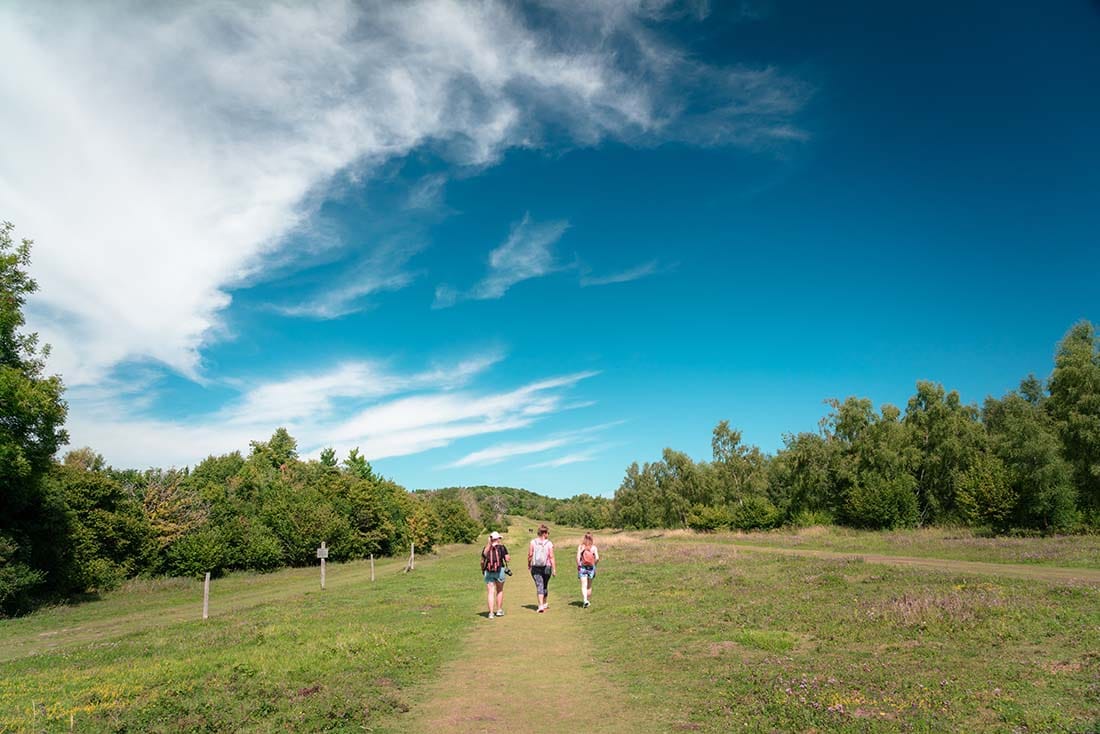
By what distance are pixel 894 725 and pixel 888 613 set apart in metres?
8.03

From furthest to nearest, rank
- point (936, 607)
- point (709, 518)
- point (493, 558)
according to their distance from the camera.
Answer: point (709, 518), point (493, 558), point (936, 607)

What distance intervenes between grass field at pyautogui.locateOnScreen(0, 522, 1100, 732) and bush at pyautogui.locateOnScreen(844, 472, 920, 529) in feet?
137

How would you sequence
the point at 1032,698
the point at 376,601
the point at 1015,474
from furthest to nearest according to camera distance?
the point at 1015,474
the point at 376,601
the point at 1032,698

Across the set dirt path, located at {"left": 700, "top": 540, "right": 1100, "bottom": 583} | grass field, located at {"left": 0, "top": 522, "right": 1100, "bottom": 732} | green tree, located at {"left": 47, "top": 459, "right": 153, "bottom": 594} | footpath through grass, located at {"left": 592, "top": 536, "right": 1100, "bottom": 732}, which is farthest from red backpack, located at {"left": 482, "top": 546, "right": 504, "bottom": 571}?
green tree, located at {"left": 47, "top": 459, "right": 153, "bottom": 594}

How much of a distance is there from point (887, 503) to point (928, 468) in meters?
7.76

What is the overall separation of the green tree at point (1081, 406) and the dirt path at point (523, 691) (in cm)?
4647

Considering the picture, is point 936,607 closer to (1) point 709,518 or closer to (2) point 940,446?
(2) point 940,446

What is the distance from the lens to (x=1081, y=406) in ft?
138

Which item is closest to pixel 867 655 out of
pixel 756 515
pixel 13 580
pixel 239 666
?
pixel 239 666

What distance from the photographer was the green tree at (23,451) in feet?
97.6

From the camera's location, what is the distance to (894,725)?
7.16 metres

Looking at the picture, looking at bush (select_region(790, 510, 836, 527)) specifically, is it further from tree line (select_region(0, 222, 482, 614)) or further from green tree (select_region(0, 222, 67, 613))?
green tree (select_region(0, 222, 67, 613))

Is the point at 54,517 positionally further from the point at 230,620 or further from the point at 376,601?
the point at 376,601

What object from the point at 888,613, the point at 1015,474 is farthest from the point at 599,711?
the point at 1015,474
